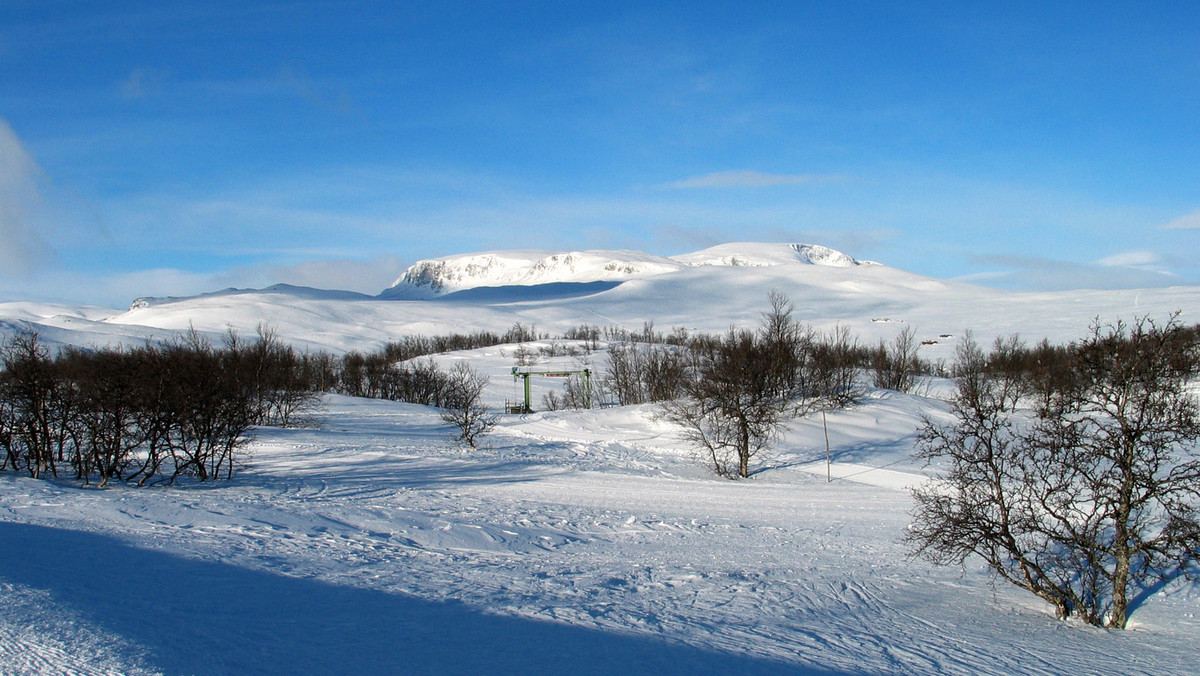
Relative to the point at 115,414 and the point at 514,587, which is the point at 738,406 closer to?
the point at 514,587

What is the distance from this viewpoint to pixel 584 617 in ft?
28.3

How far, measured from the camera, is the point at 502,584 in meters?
10.1

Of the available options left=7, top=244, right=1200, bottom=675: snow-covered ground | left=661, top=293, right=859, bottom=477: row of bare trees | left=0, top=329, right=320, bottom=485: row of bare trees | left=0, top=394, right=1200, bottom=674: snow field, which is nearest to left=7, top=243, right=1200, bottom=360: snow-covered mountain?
left=661, top=293, right=859, bottom=477: row of bare trees

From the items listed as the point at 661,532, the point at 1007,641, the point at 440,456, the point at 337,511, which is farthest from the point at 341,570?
the point at 440,456

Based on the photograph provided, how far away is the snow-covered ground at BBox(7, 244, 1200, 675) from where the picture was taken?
712cm

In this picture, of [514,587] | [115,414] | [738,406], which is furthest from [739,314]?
[514,587]

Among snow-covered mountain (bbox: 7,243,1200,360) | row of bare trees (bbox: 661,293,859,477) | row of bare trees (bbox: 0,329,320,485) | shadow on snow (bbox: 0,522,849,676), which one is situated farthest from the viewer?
snow-covered mountain (bbox: 7,243,1200,360)

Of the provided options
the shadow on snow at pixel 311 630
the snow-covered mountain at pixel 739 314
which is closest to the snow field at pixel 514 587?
the shadow on snow at pixel 311 630

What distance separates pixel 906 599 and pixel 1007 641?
183 cm

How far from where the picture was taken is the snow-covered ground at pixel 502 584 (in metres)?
7.12

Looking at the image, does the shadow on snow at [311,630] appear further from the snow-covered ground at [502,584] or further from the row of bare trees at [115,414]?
the row of bare trees at [115,414]

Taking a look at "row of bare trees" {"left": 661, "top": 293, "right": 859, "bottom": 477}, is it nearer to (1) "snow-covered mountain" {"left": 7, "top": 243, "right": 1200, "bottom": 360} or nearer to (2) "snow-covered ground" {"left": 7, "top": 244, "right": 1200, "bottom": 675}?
(2) "snow-covered ground" {"left": 7, "top": 244, "right": 1200, "bottom": 675}

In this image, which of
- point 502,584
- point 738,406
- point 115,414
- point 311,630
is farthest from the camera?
point 738,406

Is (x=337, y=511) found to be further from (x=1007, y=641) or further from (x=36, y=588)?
(x=1007, y=641)
